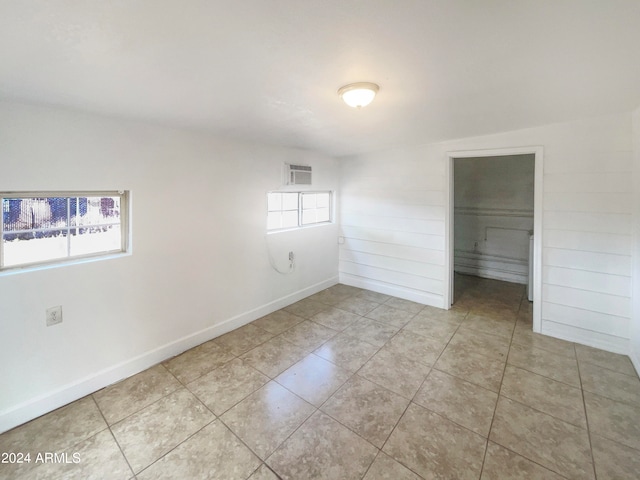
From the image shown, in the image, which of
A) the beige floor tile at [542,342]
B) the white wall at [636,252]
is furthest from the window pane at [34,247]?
the white wall at [636,252]

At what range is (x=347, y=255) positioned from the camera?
491cm

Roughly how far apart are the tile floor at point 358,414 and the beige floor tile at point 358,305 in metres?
0.70

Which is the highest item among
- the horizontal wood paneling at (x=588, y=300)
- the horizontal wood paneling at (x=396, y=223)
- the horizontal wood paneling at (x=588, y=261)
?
the horizontal wood paneling at (x=396, y=223)

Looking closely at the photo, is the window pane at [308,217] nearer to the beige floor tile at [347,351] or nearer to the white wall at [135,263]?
the white wall at [135,263]

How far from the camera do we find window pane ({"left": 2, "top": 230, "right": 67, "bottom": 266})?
6.53 ft

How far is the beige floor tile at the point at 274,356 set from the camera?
2588 mm

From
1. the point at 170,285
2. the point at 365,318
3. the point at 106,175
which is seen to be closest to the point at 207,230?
the point at 170,285

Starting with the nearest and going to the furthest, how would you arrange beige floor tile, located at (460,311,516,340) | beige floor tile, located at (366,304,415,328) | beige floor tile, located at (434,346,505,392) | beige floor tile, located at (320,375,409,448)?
beige floor tile, located at (320,375,409,448), beige floor tile, located at (434,346,505,392), beige floor tile, located at (460,311,516,340), beige floor tile, located at (366,304,415,328)

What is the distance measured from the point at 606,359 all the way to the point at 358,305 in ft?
8.40

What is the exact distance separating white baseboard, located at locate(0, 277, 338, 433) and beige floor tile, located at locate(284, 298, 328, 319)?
403 millimetres

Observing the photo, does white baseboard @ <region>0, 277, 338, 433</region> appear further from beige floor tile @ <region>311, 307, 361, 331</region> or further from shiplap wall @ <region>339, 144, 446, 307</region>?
shiplap wall @ <region>339, 144, 446, 307</region>

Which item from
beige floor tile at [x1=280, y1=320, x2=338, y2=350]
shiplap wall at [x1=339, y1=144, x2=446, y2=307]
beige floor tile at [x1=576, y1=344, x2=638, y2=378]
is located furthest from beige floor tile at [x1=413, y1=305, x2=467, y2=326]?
beige floor tile at [x1=280, y1=320, x2=338, y2=350]

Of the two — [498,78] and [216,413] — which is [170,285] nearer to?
[216,413]

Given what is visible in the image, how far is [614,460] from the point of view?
1.67m
